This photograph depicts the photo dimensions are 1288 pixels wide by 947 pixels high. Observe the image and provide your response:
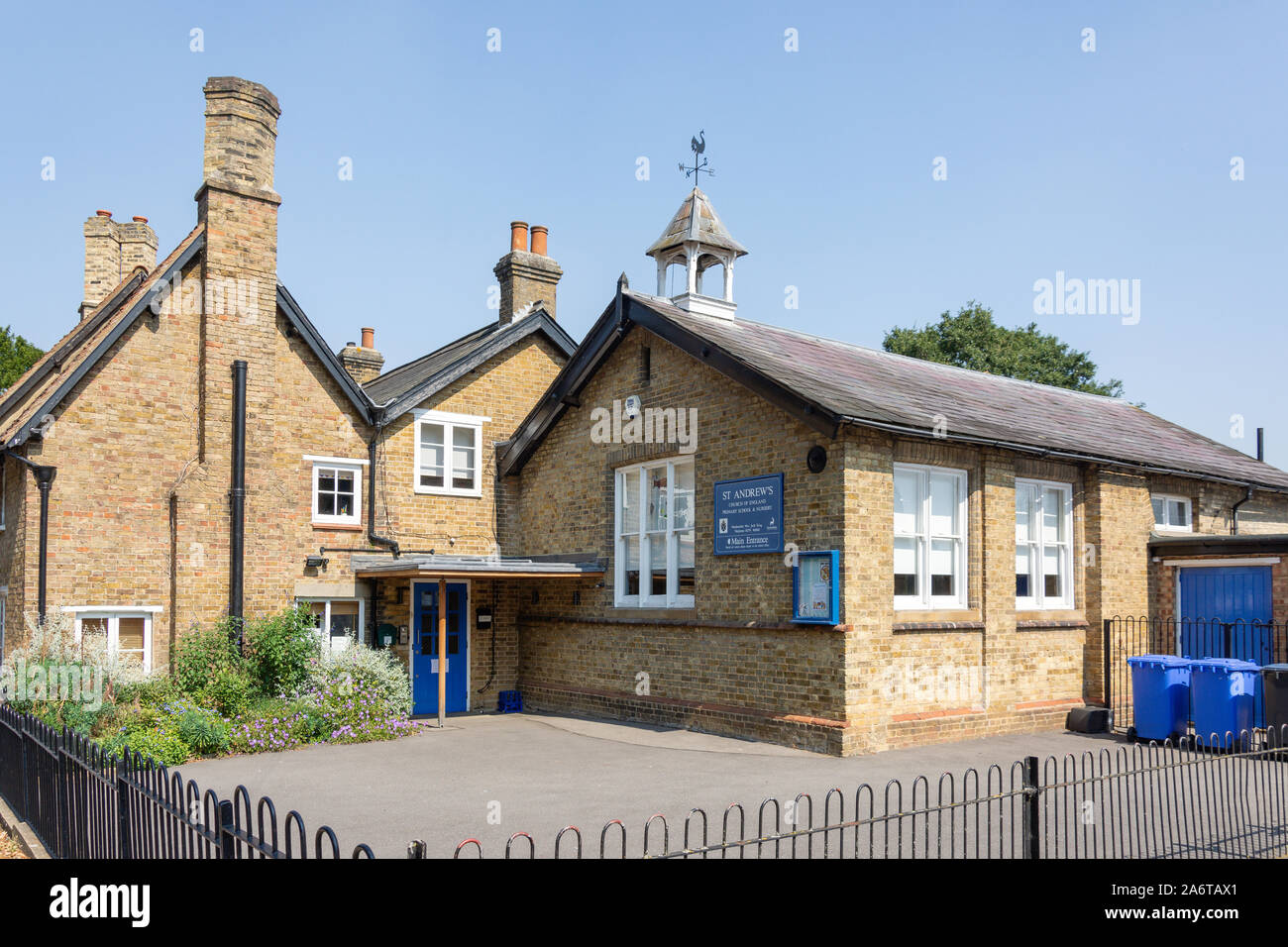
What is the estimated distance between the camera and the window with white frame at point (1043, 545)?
15.1 metres

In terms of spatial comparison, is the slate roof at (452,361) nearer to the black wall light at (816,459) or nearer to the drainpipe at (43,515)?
the drainpipe at (43,515)

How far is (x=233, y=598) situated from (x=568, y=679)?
5.59 metres

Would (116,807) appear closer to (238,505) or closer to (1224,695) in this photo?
(238,505)

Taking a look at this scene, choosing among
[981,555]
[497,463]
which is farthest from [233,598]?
[981,555]

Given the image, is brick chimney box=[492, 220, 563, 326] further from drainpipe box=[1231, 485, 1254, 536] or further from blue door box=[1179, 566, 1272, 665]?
drainpipe box=[1231, 485, 1254, 536]

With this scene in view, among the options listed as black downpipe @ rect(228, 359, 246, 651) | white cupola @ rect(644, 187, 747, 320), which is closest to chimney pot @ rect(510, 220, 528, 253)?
white cupola @ rect(644, 187, 747, 320)

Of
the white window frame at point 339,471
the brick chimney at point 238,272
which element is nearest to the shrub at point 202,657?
the brick chimney at point 238,272

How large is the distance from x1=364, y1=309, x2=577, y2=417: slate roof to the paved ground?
242 inches

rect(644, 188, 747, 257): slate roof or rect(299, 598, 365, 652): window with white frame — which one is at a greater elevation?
rect(644, 188, 747, 257): slate roof

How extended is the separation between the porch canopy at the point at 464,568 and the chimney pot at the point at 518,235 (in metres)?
6.80

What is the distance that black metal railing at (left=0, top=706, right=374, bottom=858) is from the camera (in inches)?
196

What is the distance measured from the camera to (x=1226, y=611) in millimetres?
15758

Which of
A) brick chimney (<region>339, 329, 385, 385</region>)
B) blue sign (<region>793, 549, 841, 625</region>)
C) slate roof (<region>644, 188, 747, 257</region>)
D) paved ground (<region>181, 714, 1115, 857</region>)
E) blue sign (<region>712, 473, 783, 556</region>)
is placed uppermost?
slate roof (<region>644, 188, 747, 257</region>)
